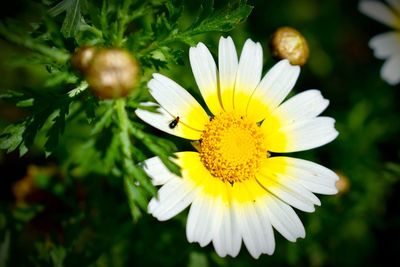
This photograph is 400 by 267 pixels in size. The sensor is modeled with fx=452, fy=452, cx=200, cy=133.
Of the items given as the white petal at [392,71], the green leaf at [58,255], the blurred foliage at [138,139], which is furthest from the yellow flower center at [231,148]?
the white petal at [392,71]

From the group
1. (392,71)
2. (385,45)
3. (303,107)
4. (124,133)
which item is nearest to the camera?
(124,133)

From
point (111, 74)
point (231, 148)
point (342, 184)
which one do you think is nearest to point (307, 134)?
point (231, 148)

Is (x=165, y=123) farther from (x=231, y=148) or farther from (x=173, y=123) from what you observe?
(x=231, y=148)

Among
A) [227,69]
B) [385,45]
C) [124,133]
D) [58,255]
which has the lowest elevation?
[58,255]

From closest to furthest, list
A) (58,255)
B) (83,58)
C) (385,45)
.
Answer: (83,58) < (58,255) < (385,45)

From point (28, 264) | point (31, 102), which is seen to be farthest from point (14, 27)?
point (28, 264)

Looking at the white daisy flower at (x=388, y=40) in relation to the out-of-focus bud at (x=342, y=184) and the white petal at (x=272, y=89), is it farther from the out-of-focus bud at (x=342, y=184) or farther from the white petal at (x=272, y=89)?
the white petal at (x=272, y=89)
